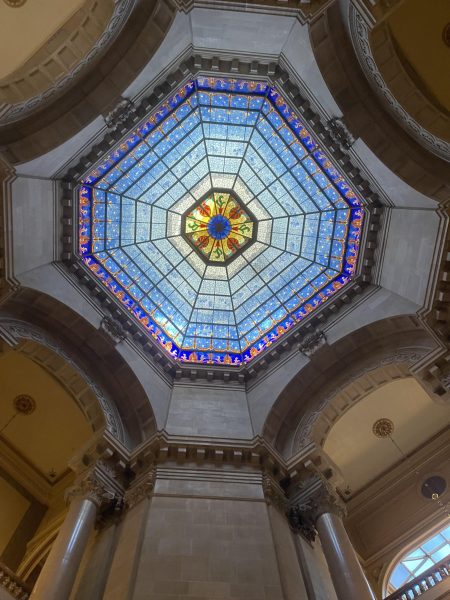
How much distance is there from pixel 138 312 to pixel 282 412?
16.7 ft

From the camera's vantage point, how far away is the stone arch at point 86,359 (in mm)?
11141

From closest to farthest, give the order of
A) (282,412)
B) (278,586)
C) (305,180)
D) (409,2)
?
(278,586)
(409,2)
(282,412)
(305,180)

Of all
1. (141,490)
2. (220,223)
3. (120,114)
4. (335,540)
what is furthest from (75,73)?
(335,540)

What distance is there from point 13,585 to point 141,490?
118 inches

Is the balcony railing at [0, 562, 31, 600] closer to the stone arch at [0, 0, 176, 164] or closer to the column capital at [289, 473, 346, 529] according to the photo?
the column capital at [289, 473, 346, 529]

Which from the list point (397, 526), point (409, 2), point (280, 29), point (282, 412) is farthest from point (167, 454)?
point (409, 2)

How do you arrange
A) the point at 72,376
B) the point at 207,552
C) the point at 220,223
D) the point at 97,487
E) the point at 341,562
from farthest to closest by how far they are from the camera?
1. the point at 220,223
2. the point at 72,376
3. the point at 97,487
4. the point at 341,562
5. the point at 207,552

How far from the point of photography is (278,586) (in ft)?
25.9

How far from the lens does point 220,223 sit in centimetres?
1561

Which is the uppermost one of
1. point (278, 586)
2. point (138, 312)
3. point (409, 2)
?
point (138, 312)

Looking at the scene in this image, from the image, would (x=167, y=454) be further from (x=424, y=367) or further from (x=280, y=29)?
(x=280, y=29)

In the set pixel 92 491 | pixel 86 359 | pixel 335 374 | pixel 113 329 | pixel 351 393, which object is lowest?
pixel 92 491

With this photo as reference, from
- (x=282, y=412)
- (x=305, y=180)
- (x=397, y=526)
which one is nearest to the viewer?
(x=282, y=412)

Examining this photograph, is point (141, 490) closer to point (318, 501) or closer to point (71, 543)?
point (71, 543)
